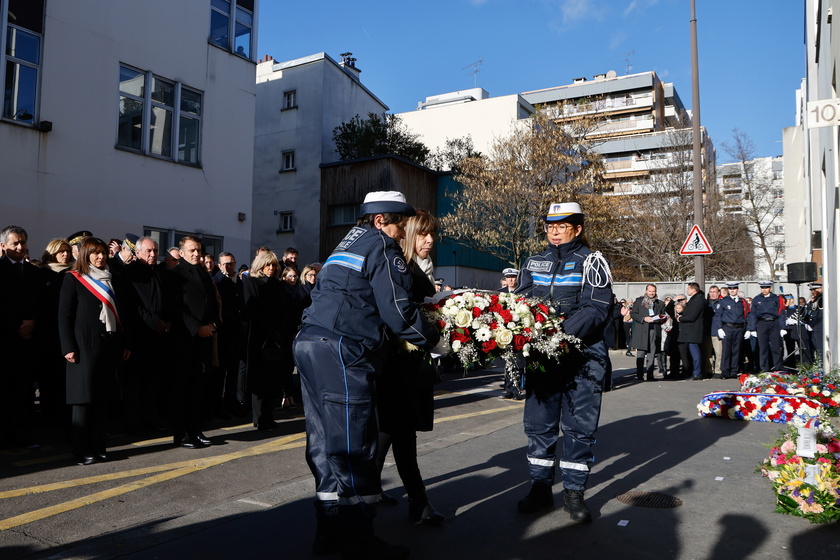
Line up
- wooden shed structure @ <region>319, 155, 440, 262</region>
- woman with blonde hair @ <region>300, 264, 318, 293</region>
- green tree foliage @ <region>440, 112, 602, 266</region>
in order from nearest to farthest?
1. woman with blonde hair @ <region>300, 264, 318, 293</region>
2. green tree foliage @ <region>440, 112, 602, 266</region>
3. wooden shed structure @ <region>319, 155, 440, 262</region>

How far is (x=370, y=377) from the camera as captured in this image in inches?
145

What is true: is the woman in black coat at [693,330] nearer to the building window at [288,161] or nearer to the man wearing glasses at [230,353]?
the man wearing glasses at [230,353]

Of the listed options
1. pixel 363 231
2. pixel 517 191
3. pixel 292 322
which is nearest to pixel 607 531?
pixel 363 231

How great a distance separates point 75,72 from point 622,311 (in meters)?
14.6

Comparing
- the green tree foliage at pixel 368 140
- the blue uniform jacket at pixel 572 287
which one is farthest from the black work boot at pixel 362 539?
the green tree foliage at pixel 368 140

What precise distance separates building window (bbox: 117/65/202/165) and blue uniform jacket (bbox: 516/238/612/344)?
13669mm

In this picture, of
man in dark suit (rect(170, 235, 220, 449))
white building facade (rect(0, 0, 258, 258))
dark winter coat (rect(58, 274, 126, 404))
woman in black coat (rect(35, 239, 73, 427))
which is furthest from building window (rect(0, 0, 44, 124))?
dark winter coat (rect(58, 274, 126, 404))

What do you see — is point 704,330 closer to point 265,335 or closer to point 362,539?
point 265,335

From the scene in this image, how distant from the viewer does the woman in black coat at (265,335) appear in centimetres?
746

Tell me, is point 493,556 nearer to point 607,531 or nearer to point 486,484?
point 607,531

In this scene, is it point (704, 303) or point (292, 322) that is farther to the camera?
point (704, 303)

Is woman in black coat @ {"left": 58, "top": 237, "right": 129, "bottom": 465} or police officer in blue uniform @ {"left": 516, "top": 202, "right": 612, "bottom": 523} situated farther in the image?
woman in black coat @ {"left": 58, "top": 237, "right": 129, "bottom": 465}

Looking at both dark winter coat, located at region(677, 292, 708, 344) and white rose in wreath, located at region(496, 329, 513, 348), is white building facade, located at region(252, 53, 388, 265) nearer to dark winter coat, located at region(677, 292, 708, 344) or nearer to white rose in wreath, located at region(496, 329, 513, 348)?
dark winter coat, located at region(677, 292, 708, 344)

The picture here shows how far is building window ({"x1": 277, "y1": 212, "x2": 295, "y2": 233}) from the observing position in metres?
31.0
